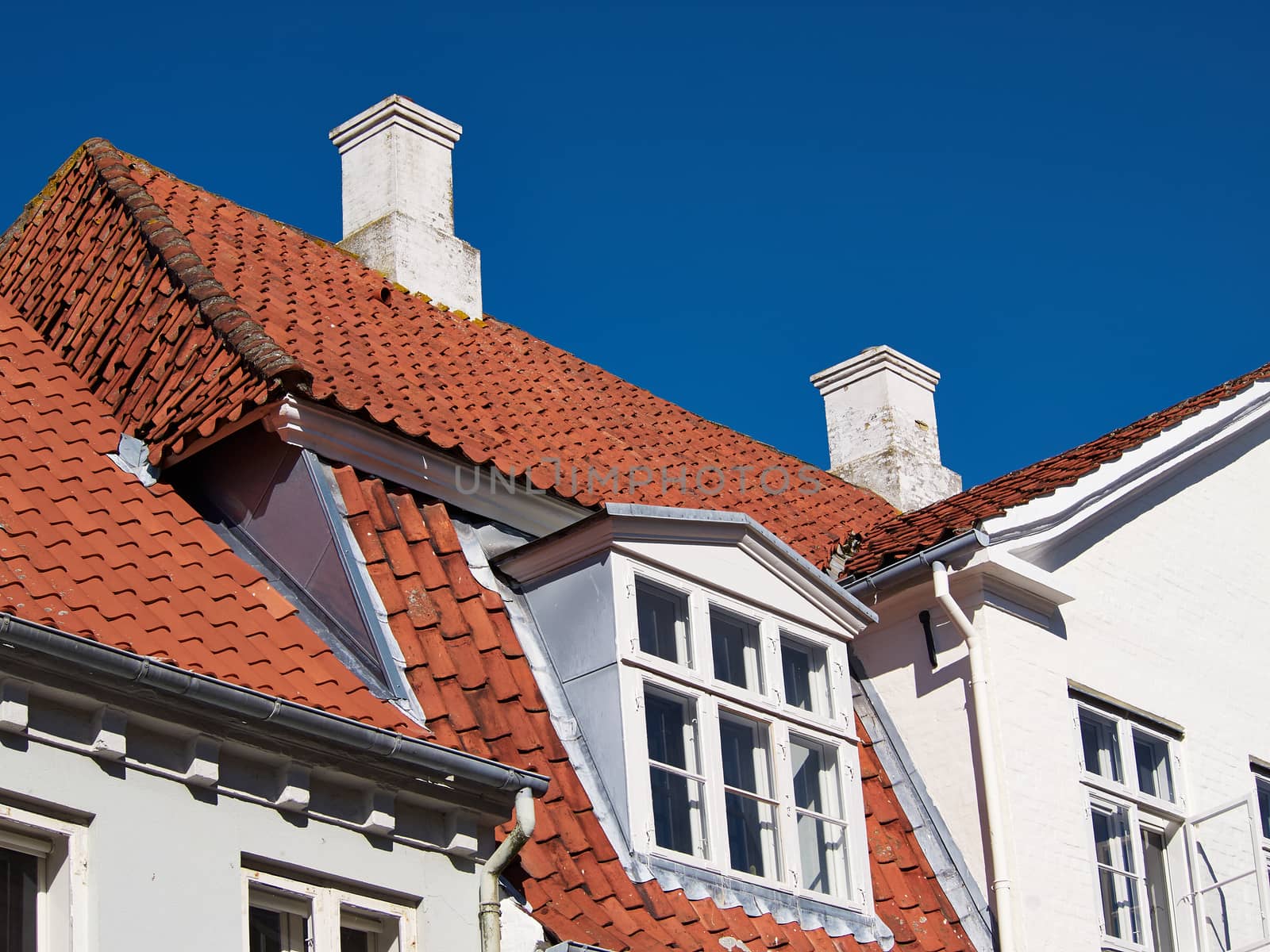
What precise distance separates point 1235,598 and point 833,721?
179 inches

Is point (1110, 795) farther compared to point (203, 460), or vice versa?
point (1110, 795)

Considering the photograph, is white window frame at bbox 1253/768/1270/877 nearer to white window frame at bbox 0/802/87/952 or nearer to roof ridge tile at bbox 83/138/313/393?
roof ridge tile at bbox 83/138/313/393

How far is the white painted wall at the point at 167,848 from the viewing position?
7.72m

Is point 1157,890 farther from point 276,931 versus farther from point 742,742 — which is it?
point 276,931

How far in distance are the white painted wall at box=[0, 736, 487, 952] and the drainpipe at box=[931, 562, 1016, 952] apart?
4438mm

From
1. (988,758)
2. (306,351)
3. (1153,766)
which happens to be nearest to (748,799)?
(988,758)

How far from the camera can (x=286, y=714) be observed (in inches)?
328

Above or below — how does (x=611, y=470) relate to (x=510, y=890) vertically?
above

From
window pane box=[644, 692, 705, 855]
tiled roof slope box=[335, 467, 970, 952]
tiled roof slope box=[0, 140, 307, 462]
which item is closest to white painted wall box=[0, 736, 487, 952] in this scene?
tiled roof slope box=[335, 467, 970, 952]

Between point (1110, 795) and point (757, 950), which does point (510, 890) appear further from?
point (1110, 795)

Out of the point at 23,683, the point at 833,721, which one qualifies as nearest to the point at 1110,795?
the point at 833,721

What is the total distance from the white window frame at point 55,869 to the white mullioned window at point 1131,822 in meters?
7.02

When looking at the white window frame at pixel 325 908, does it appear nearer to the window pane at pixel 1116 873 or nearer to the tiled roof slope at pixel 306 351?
the tiled roof slope at pixel 306 351

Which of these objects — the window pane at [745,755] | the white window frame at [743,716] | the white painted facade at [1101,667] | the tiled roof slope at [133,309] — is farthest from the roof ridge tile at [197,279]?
the white painted facade at [1101,667]
